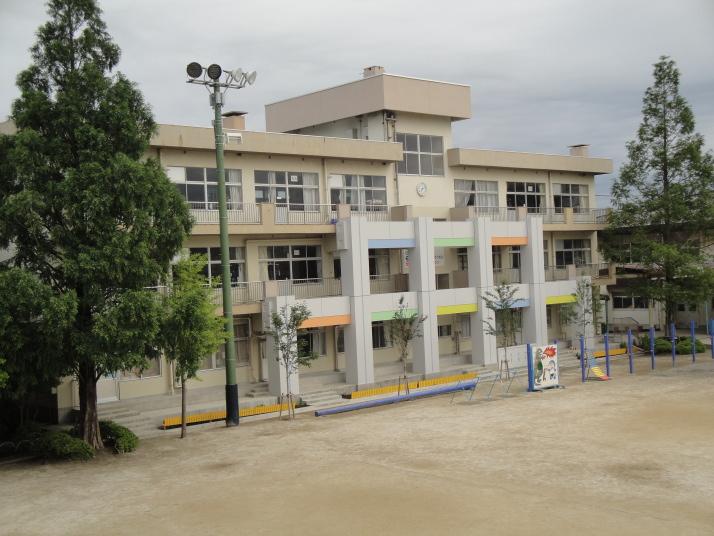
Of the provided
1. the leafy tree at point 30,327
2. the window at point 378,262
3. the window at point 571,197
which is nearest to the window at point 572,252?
the window at point 571,197

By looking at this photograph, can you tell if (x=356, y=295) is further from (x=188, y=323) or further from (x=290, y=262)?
Answer: (x=188, y=323)

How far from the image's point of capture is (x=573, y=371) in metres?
34.9

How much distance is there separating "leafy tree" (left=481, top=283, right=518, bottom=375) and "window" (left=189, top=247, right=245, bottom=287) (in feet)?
33.2

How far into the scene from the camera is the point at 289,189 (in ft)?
108

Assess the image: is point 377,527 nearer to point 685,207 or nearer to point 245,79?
point 245,79

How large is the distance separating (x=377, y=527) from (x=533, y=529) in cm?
262

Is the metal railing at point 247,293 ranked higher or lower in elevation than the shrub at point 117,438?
higher

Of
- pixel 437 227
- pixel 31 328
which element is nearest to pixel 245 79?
pixel 31 328

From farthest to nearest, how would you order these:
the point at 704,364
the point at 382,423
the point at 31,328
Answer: the point at 704,364 → the point at 382,423 → the point at 31,328

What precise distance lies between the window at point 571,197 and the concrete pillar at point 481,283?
9.21m

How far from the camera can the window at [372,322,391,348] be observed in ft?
118

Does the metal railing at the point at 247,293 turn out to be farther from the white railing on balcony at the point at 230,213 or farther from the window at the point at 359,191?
the window at the point at 359,191

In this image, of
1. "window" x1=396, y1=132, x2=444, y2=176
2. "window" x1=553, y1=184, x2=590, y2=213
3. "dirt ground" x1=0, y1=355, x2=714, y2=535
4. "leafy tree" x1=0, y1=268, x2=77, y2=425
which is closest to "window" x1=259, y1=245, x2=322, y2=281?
"window" x1=396, y1=132, x2=444, y2=176

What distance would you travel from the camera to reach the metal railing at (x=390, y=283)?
35.2 metres
